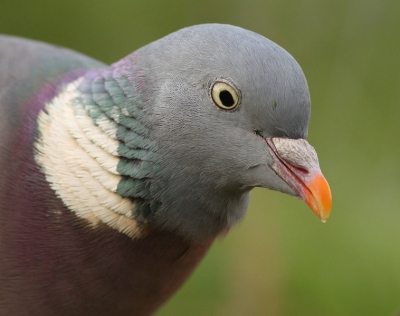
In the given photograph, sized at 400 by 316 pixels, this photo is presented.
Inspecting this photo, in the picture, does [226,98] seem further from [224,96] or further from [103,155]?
[103,155]

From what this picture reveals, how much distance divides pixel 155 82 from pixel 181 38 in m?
0.15

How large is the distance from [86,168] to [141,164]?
0.60 feet

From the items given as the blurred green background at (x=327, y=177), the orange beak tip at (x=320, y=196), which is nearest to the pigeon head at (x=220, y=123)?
the orange beak tip at (x=320, y=196)

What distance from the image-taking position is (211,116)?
5.84 ft

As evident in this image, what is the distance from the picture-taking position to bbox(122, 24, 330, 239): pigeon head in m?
1.71

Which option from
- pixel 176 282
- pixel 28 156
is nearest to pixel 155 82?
pixel 28 156

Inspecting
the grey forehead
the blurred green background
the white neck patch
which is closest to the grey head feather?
the grey forehead

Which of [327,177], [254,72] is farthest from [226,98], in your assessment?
[327,177]

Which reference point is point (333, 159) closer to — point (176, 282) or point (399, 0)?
point (399, 0)

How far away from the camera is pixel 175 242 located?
6.48ft

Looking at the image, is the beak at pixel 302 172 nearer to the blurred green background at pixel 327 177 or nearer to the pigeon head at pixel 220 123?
the pigeon head at pixel 220 123

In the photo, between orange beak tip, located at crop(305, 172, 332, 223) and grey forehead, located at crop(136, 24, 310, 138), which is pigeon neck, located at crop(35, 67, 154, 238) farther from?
orange beak tip, located at crop(305, 172, 332, 223)

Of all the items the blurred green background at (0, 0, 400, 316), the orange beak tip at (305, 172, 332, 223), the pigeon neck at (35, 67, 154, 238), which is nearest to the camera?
the orange beak tip at (305, 172, 332, 223)

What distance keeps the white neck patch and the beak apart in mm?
468
